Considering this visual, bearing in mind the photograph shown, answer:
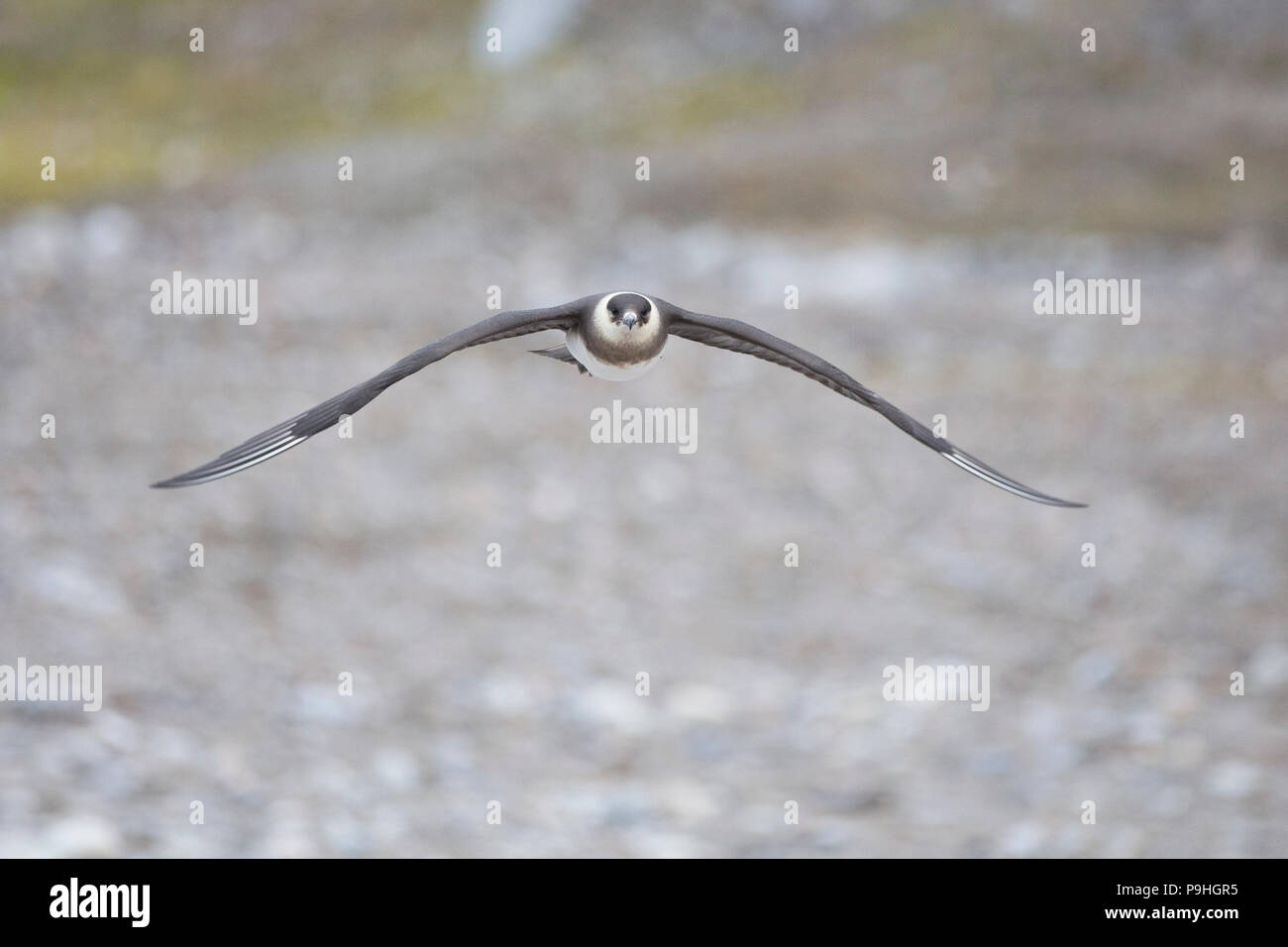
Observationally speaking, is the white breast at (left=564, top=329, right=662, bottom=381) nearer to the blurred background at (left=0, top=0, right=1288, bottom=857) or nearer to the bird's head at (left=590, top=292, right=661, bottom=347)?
the bird's head at (left=590, top=292, right=661, bottom=347)

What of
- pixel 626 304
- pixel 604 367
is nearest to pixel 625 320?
pixel 626 304


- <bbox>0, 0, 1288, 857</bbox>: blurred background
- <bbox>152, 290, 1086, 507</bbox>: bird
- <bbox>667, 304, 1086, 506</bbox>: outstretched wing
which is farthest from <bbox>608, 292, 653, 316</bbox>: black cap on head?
<bbox>0, 0, 1288, 857</bbox>: blurred background

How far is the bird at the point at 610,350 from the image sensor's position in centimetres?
505

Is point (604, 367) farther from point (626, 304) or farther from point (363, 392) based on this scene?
point (363, 392)

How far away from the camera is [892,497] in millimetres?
16406

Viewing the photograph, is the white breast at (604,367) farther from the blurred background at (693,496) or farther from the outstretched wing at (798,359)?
the blurred background at (693,496)

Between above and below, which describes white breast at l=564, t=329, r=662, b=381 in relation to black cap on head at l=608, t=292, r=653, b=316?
below

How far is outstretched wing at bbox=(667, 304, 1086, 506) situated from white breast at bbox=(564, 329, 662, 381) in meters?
0.17

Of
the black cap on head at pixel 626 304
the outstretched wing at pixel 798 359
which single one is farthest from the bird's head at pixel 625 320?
the outstretched wing at pixel 798 359

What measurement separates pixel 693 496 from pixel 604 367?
10775mm

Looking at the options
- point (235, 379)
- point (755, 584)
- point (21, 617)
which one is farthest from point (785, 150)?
point (21, 617)

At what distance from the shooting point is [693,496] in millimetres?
16156

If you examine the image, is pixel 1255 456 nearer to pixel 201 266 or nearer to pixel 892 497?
pixel 892 497

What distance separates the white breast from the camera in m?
5.35
